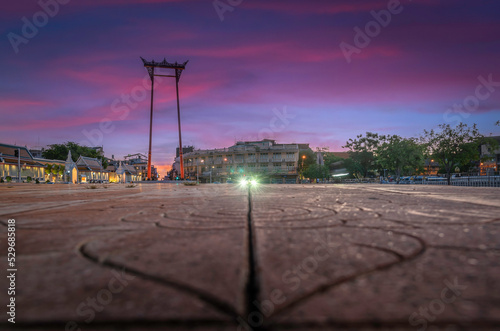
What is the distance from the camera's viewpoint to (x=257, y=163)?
193ft

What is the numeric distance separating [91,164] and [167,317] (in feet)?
190

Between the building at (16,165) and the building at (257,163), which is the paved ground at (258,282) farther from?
the building at (257,163)

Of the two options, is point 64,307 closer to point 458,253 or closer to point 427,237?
point 458,253

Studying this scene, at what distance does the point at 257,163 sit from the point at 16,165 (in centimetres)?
3877

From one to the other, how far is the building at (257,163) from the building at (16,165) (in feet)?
86.6

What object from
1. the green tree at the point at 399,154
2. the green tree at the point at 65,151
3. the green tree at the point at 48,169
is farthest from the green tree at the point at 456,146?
the green tree at the point at 65,151

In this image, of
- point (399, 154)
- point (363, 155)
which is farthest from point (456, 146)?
point (363, 155)

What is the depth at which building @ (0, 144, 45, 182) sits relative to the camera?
3102 cm

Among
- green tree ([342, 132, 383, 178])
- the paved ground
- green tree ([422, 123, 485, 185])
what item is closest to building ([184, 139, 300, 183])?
green tree ([342, 132, 383, 178])

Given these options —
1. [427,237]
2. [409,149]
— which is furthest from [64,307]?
[409,149]

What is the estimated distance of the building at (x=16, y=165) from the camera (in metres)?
31.0

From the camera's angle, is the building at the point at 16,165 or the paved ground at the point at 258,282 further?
the building at the point at 16,165

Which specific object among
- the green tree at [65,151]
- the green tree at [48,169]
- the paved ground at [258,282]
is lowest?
the paved ground at [258,282]

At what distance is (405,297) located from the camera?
57cm
